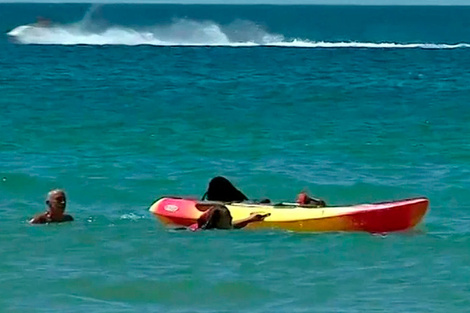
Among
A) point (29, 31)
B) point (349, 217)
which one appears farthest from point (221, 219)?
point (29, 31)

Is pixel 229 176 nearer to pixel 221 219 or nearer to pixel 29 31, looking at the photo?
pixel 221 219

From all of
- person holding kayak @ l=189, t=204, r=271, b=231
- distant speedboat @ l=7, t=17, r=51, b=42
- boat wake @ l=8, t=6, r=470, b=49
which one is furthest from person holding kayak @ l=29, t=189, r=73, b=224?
distant speedboat @ l=7, t=17, r=51, b=42

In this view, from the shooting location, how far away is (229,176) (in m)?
17.0

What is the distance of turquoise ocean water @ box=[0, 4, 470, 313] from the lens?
33.3 ft

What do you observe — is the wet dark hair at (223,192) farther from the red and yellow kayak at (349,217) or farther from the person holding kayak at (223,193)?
the red and yellow kayak at (349,217)

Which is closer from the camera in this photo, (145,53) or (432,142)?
(432,142)

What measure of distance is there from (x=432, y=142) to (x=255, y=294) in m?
11.2

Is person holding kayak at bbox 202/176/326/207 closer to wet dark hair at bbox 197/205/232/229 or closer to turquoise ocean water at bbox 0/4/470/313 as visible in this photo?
wet dark hair at bbox 197/205/232/229

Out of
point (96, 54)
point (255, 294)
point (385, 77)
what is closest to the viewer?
point (255, 294)

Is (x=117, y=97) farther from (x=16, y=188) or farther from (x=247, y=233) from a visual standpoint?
(x=247, y=233)

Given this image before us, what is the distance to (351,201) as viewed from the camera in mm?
15281

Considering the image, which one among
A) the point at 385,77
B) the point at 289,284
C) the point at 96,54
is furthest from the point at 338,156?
the point at 96,54

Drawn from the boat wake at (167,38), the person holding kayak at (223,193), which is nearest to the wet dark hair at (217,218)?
the person holding kayak at (223,193)

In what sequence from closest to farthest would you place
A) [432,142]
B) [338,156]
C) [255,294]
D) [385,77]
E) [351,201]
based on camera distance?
[255,294] → [351,201] → [338,156] → [432,142] → [385,77]
